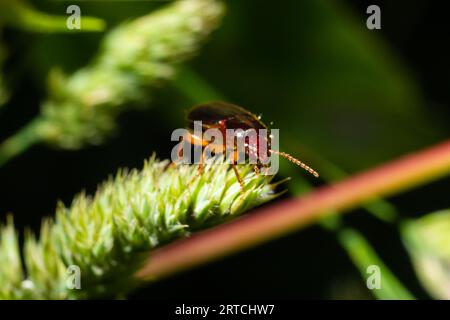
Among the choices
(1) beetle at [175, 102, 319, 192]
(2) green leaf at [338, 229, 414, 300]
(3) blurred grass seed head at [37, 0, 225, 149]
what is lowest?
(2) green leaf at [338, 229, 414, 300]

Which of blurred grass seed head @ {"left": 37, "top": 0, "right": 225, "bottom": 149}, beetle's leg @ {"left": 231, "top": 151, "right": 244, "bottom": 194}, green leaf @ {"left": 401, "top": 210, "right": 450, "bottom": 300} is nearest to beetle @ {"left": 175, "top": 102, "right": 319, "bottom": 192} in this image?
beetle's leg @ {"left": 231, "top": 151, "right": 244, "bottom": 194}

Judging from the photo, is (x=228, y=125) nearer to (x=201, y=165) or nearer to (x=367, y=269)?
(x=201, y=165)

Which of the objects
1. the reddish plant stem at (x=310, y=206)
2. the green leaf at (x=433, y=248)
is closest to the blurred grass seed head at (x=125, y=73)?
the reddish plant stem at (x=310, y=206)

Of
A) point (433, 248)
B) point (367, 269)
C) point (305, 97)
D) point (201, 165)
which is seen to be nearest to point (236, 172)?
point (201, 165)

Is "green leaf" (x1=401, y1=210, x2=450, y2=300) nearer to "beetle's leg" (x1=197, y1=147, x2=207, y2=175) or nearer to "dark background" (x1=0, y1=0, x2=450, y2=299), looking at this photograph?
"dark background" (x1=0, y1=0, x2=450, y2=299)

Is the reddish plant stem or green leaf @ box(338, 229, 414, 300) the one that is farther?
the reddish plant stem
